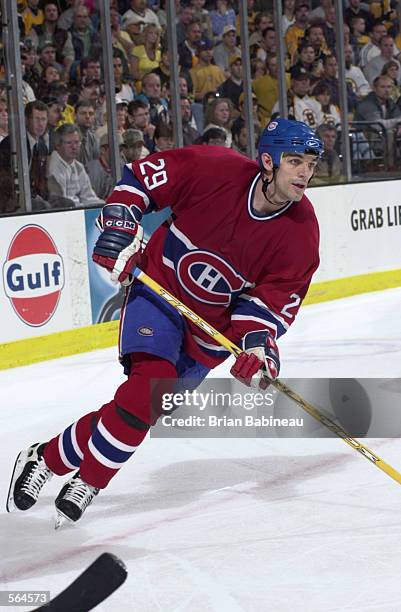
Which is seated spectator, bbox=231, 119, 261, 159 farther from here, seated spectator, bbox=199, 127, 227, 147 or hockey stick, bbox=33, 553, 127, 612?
hockey stick, bbox=33, 553, 127, 612

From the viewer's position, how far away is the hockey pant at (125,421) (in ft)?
9.59

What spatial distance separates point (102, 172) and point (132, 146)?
281mm

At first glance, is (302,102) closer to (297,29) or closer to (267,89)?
(267,89)

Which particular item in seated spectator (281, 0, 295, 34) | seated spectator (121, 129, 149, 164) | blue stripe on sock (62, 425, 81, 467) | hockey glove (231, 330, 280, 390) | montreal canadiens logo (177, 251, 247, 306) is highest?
seated spectator (281, 0, 295, 34)

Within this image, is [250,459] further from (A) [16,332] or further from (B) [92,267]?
(B) [92,267]

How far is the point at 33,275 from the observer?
5496 millimetres

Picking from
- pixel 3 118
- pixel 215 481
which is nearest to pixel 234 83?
pixel 3 118

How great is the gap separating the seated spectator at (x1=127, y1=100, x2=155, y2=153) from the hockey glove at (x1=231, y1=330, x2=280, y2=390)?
3.61m

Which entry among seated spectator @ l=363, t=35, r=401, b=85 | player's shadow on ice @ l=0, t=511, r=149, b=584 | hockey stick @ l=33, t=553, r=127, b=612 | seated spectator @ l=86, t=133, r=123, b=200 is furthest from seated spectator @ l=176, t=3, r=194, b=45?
hockey stick @ l=33, t=553, r=127, b=612

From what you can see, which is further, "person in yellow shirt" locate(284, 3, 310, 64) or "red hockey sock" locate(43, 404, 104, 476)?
"person in yellow shirt" locate(284, 3, 310, 64)

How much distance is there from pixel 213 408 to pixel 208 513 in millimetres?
1217

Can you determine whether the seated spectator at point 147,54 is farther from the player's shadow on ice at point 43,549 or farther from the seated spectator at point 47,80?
the player's shadow on ice at point 43,549

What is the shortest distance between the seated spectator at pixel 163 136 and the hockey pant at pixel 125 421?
3.70 meters

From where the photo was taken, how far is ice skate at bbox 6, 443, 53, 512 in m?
3.07
